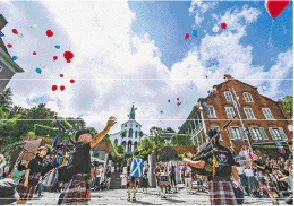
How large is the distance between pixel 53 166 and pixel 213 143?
4339 mm

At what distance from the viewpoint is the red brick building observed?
61.9ft

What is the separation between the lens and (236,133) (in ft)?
62.3

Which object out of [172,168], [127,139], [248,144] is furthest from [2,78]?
[127,139]

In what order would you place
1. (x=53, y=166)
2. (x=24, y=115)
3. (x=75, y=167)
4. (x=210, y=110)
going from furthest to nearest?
(x=24, y=115) < (x=210, y=110) < (x=53, y=166) < (x=75, y=167)

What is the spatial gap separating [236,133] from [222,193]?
18507 millimetres

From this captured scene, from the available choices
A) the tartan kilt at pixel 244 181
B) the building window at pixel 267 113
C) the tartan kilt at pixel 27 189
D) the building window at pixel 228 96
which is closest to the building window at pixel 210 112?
the building window at pixel 228 96

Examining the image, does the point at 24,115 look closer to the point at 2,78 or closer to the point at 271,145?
the point at 2,78

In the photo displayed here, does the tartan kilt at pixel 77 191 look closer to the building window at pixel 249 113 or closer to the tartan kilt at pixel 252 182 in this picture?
the tartan kilt at pixel 252 182

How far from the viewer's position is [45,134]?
15.0 metres

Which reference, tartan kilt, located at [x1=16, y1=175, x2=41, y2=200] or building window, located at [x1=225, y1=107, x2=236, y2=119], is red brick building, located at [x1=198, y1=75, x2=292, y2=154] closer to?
building window, located at [x1=225, y1=107, x2=236, y2=119]

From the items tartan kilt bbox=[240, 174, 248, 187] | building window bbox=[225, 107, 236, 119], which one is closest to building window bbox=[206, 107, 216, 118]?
building window bbox=[225, 107, 236, 119]

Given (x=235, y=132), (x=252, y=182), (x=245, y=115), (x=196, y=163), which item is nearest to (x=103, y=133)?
(x=196, y=163)

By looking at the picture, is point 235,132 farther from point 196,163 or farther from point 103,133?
point 103,133

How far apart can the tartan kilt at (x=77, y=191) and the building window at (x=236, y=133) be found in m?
19.4
